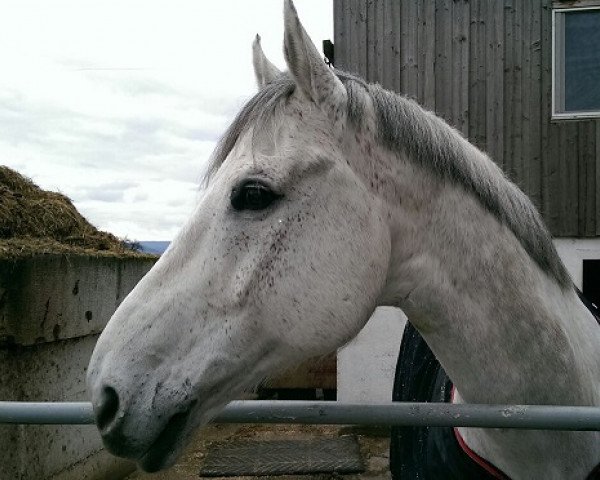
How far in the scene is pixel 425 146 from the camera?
1515 millimetres

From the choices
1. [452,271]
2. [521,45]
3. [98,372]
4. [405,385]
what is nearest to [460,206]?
[452,271]

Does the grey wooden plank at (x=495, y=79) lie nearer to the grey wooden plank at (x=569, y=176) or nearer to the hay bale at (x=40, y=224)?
the grey wooden plank at (x=569, y=176)

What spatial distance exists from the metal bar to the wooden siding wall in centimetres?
477

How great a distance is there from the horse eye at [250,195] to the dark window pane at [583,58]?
5233mm

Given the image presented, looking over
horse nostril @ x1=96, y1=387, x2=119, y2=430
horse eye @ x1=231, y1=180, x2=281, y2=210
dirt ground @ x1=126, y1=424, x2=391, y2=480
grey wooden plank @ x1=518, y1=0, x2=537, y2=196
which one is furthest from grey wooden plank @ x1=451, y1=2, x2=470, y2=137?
horse nostril @ x1=96, y1=387, x2=119, y2=430

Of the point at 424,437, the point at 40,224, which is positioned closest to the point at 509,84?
the point at 424,437

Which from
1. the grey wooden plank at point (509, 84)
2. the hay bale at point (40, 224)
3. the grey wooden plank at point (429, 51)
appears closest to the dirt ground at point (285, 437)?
the hay bale at point (40, 224)

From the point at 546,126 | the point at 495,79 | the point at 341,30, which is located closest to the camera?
the point at 546,126

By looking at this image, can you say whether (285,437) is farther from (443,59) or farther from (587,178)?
(443,59)

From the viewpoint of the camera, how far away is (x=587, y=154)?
17.9 ft

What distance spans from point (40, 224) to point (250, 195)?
133 inches

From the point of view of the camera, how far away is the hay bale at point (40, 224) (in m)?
3.73

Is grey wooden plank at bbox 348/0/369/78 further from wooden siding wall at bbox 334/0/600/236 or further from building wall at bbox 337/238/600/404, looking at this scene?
building wall at bbox 337/238/600/404

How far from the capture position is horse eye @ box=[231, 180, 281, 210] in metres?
1.39
